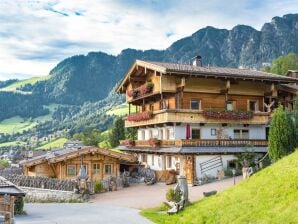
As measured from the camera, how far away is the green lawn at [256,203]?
687 inches

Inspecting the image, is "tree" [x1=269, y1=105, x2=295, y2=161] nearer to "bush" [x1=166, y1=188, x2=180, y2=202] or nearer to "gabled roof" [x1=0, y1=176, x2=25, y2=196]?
"bush" [x1=166, y1=188, x2=180, y2=202]

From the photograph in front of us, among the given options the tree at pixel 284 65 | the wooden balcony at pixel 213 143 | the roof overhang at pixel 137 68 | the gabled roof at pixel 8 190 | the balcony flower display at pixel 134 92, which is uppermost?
the tree at pixel 284 65

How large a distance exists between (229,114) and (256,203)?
2292 cm

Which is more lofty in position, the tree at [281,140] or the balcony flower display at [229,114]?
the balcony flower display at [229,114]

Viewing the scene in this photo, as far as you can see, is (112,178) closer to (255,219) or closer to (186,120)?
(186,120)

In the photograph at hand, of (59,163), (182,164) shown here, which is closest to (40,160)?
(59,163)

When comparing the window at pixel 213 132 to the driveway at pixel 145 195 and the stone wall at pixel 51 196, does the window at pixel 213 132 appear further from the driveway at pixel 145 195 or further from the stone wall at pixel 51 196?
the stone wall at pixel 51 196

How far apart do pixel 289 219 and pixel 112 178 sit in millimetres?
25103

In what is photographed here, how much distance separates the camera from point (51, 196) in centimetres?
3438

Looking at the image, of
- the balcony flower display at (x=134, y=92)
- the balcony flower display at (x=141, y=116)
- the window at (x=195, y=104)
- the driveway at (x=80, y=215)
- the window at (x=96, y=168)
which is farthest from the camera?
the balcony flower display at (x=134, y=92)

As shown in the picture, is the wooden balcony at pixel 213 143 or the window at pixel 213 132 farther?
the window at pixel 213 132

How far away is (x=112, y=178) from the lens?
130ft

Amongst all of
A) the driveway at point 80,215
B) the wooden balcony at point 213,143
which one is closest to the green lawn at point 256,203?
the driveway at point 80,215

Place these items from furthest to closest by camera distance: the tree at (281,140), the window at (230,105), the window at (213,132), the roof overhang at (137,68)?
1. the window at (230,105)
2. the window at (213,132)
3. the roof overhang at (137,68)
4. the tree at (281,140)
